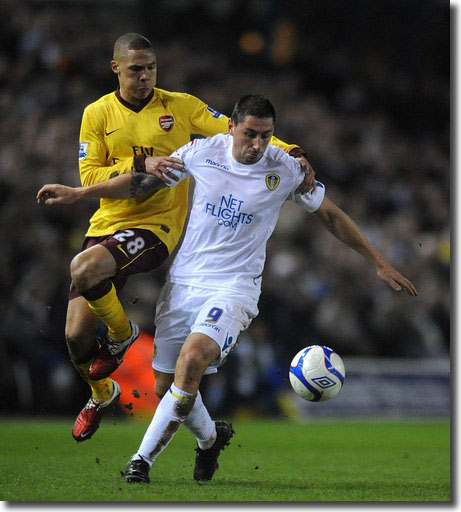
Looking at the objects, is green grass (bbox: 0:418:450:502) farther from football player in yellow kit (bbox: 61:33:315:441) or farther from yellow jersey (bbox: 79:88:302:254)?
yellow jersey (bbox: 79:88:302:254)

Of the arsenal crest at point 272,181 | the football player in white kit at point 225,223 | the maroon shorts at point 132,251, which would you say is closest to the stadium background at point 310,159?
the maroon shorts at point 132,251

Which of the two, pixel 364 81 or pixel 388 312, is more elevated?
pixel 364 81

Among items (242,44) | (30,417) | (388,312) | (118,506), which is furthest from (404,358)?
(118,506)

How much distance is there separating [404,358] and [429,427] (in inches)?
52.4

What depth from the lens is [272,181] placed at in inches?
227

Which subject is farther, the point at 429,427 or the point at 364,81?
the point at 364,81

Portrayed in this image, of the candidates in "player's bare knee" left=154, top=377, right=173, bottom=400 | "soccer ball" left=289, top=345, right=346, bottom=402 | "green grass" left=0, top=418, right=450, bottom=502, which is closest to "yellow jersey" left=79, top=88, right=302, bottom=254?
"player's bare knee" left=154, top=377, right=173, bottom=400

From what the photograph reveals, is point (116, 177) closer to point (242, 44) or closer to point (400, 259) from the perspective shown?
point (400, 259)

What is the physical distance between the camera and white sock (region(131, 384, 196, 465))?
17.5 ft

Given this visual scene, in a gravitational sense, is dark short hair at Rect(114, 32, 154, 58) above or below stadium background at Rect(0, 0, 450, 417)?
above

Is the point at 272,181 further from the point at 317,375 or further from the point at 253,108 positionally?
the point at 317,375

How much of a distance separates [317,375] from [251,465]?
1571 millimetres

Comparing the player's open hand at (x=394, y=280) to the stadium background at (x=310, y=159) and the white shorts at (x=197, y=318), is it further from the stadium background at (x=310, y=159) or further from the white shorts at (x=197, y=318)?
the stadium background at (x=310, y=159)

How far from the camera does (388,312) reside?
12.2m
